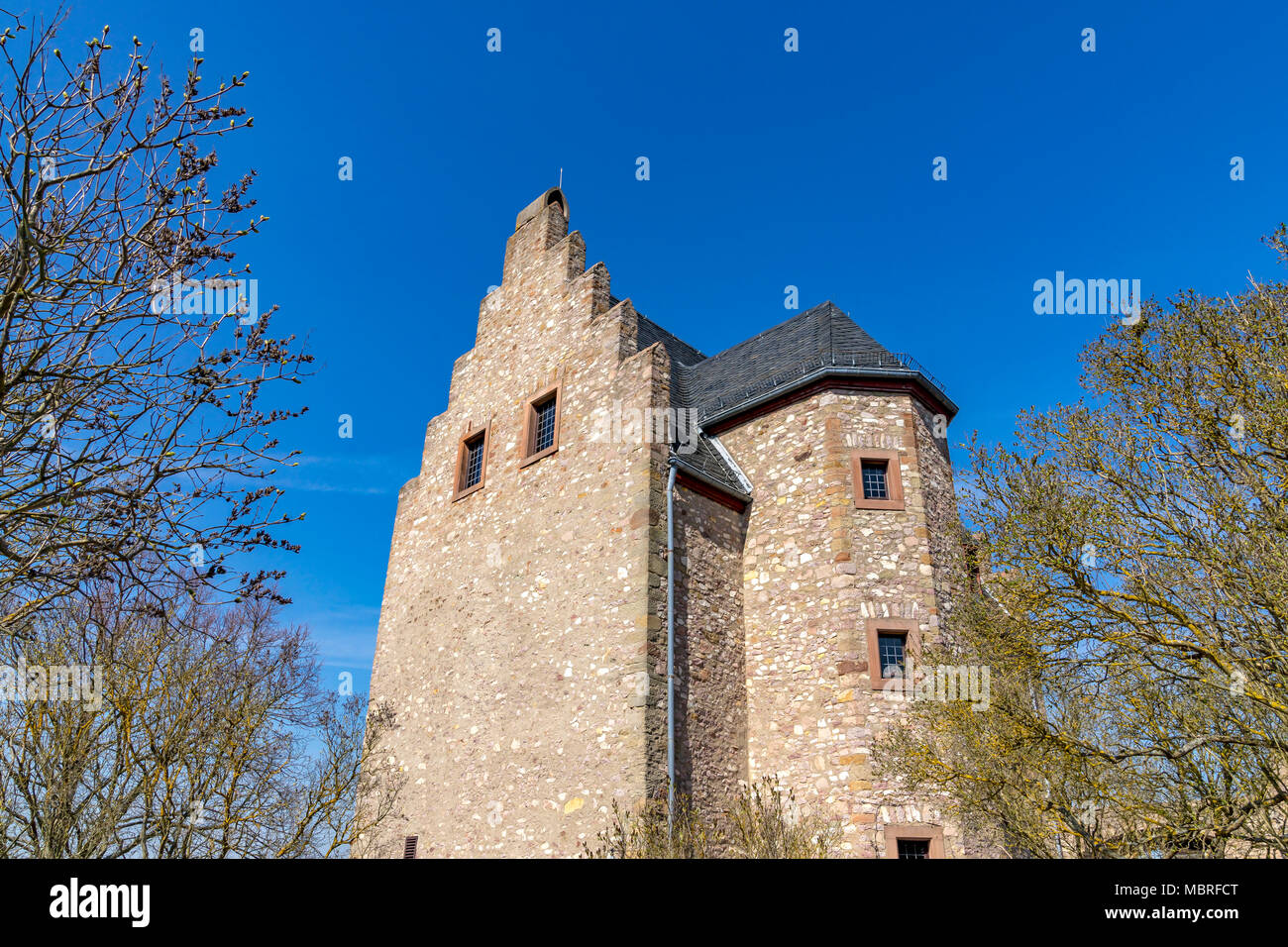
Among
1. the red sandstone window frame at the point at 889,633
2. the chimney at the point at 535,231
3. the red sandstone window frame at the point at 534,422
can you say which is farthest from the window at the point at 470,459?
the red sandstone window frame at the point at 889,633

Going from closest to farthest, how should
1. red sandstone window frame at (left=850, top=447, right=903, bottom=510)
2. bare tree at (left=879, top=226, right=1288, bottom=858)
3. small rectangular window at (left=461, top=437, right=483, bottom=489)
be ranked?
bare tree at (left=879, top=226, right=1288, bottom=858) < red sandstone window frame at (left=850, top=447, right=903, bottom=510) < small rectangular window at (left=461, top=437, right=483, bottom=489)

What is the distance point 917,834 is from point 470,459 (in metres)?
12.8

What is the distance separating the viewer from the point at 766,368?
18938 millimetres

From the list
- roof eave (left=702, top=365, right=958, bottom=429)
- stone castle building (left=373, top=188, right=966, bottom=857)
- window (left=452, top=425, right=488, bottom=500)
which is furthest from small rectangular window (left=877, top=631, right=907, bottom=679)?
window (left=452, top=425, right=488, bottom=500)

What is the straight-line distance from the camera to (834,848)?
12.9 meters

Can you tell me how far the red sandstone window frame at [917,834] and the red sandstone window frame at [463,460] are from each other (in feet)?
36.5

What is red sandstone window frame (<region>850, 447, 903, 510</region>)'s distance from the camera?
1530 cm

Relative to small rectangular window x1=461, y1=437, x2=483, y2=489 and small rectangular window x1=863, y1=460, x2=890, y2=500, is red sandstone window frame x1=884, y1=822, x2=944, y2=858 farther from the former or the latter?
small rectangular window x1=461, y1=437, x2=483, y2=489

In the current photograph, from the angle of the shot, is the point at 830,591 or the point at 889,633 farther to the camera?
the point at 830,591

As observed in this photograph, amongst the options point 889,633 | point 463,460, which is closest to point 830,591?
point 889,633

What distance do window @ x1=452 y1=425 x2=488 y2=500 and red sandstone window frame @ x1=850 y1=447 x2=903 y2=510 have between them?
28.4 feet

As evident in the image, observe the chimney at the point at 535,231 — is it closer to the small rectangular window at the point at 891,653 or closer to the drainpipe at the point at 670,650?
the drainpipe at the point at 670,650

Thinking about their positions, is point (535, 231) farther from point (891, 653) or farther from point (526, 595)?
point (891, 653)

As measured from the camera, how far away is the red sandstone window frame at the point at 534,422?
1711 centimetres
